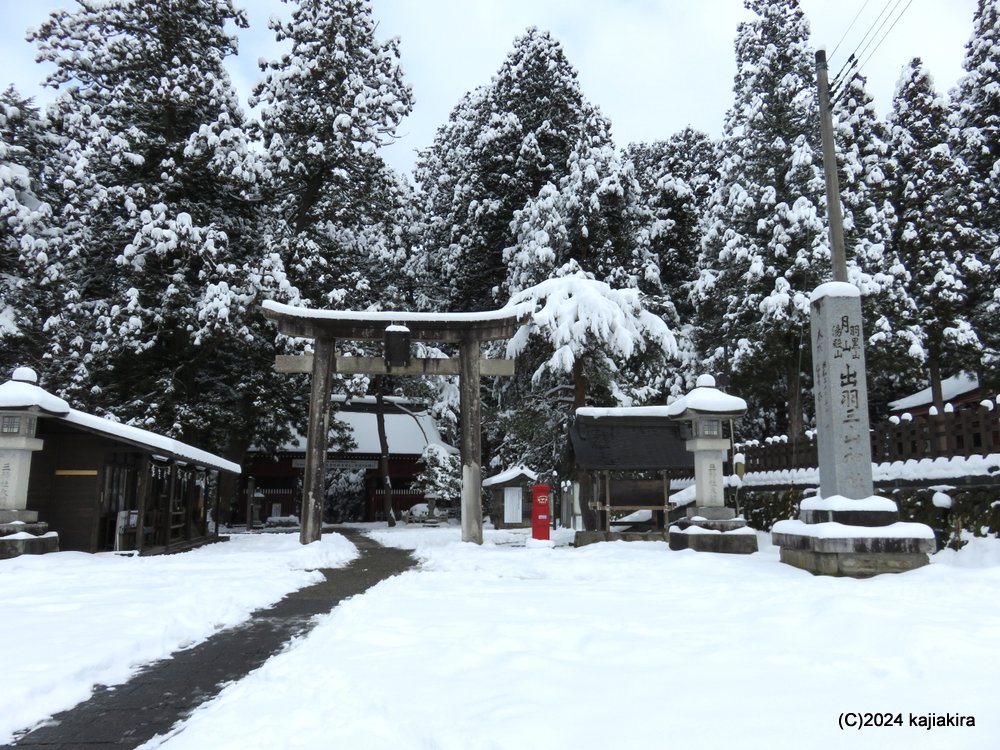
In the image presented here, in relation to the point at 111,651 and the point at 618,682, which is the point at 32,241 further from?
the point at 618,682

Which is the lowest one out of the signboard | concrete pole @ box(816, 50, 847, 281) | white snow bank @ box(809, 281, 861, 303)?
the signboard

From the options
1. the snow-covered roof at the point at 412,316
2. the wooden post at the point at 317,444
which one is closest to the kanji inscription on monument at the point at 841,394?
the snow-covered roof at the point at 412,316

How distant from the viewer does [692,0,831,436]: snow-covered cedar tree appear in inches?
875

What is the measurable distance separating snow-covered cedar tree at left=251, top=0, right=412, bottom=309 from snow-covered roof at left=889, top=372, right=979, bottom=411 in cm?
2214

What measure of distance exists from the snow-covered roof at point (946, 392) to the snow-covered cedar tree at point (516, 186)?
492 inches

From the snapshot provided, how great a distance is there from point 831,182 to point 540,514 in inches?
357

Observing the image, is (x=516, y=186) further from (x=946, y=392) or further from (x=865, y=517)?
(x=865, y=517)

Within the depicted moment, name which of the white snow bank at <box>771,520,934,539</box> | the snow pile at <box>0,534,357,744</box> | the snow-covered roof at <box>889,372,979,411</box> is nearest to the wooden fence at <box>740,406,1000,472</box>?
the white snow bank at <box>771,520,934,539</box>

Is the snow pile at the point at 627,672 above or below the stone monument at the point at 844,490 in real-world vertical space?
below

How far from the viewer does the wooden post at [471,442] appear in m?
15.2

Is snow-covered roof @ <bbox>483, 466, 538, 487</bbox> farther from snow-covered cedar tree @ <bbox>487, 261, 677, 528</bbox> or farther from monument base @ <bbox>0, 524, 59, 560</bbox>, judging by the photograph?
monument base @ <bbox>0, 524, 59, 560</bbox>

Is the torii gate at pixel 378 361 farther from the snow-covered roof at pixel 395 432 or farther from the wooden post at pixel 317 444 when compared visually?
the snow-covered roof at pixel 395 432

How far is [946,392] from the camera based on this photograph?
1115 inches

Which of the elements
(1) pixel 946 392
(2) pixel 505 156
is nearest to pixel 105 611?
(2) pixel 505 156
